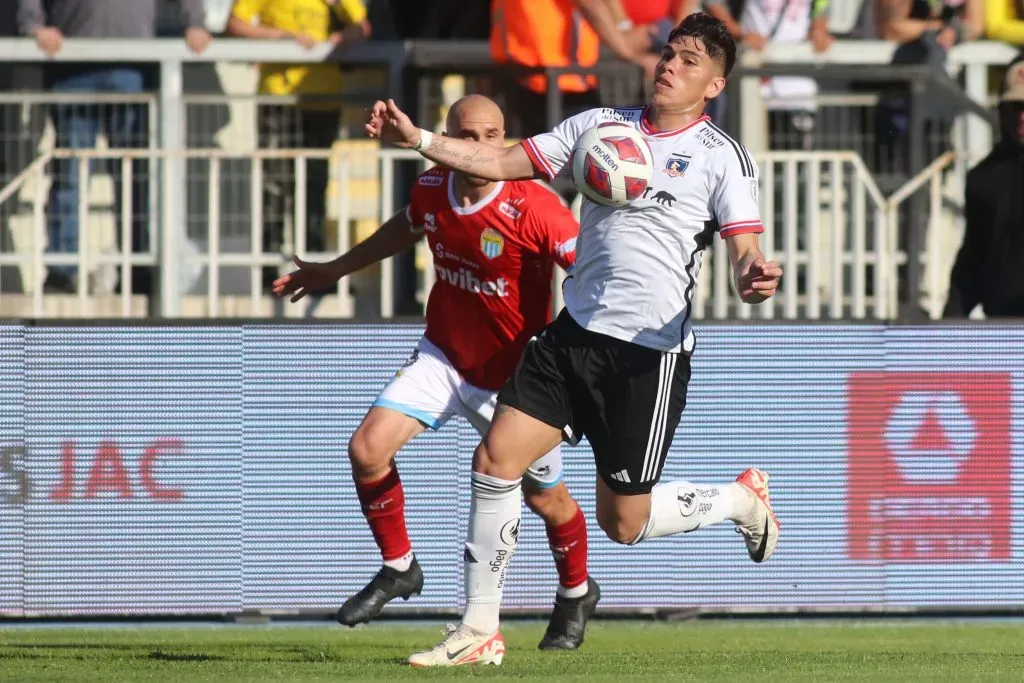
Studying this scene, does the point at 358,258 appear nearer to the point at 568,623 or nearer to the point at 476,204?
the point at 476,204

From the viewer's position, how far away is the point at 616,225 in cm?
645

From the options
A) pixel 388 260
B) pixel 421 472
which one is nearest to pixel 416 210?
pixel 421 472

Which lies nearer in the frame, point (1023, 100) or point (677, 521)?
point (677, 521)

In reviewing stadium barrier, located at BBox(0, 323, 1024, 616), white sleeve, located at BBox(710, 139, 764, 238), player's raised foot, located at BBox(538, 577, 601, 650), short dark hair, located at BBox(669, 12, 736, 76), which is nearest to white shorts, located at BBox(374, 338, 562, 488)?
player's raised foot, located at BBox(538, 577, 601, 650)

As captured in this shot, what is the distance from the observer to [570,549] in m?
7.61

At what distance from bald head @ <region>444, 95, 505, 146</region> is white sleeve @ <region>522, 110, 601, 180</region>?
76cm

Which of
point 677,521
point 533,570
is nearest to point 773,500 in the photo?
point 533,570

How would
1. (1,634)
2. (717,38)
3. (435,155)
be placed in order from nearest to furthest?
(435,155) → (717,38) → (1,634)

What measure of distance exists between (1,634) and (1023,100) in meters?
6.38

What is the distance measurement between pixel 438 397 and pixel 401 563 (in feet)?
2.34

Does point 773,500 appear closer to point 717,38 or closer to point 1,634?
point 717,38

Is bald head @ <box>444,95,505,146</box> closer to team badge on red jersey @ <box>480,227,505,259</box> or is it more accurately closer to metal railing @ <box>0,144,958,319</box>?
team badge on red jersey @ <box>480,227,505,259</box>

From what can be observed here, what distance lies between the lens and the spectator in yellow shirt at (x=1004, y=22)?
11.8 meters

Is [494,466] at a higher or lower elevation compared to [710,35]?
lower
